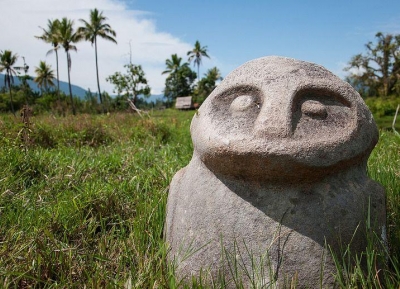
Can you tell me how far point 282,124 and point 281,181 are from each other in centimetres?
24

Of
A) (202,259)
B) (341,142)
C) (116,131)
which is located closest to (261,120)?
(341,142)

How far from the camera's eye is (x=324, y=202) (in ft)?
5.52

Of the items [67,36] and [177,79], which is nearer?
[67,36]

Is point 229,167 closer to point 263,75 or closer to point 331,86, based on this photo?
point 263,75

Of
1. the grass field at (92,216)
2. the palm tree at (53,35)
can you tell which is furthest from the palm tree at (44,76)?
the grass field at (92,216)

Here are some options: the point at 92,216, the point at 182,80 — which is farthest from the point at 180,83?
the point at 92,216

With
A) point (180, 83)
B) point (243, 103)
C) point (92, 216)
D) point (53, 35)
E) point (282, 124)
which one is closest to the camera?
point (282, 124)

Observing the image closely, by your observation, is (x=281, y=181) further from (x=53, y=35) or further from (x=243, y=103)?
(x=53, y=35)

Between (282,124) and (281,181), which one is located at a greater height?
(282,124)

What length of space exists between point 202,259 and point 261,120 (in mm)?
659

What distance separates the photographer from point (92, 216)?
8.63 feet

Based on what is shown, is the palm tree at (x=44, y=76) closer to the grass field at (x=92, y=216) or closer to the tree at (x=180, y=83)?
the tree at (x=180, y=83)

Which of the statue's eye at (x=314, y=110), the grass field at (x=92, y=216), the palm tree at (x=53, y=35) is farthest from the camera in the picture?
the palm tree at (x=53, y=35)

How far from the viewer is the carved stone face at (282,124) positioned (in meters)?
1.63
